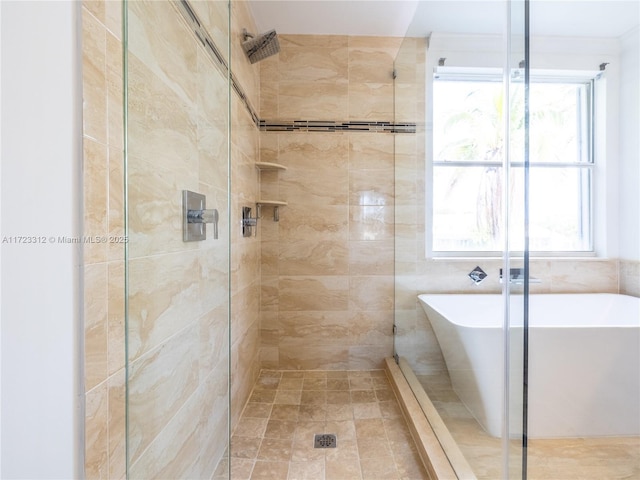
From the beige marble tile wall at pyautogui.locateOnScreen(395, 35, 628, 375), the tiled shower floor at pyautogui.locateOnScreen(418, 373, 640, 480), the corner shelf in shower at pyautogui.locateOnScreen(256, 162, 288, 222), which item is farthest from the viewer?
the corner shelf in shower at pyautogui.locateOnScreen(256, 162, 288, 222)

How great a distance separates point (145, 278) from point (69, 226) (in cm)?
23

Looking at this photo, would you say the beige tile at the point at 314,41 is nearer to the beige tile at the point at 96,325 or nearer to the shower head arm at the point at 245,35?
the shower head arm at the point at 245,35

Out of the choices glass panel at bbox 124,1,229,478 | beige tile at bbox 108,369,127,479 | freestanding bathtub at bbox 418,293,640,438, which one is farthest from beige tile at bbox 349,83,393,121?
beige tile at bbox 108,369,127,479

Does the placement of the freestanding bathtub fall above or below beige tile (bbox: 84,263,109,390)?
below

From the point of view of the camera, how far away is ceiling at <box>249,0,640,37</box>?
1.10 meters

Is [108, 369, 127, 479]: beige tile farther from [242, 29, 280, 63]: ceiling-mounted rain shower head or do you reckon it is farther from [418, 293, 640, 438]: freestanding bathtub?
[242, 29, 280, 63]: ceiling-mounted rain shower head

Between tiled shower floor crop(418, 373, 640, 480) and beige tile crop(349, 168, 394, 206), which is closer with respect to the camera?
tiled shower floor crop(418, 373, 640, 480)

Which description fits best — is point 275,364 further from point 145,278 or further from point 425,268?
point 145,278

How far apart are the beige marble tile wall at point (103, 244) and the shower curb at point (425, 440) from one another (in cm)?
119

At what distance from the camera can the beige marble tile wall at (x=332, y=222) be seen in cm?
225

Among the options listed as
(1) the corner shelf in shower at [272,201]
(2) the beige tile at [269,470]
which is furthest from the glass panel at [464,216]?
(1) the corner shelf in shower at [272,201]

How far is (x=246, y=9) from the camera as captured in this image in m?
1.88

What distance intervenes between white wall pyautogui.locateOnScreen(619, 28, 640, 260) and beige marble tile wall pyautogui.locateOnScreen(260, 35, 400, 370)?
132 centimetres

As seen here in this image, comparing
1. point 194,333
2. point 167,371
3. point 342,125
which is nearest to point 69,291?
point 167,371
